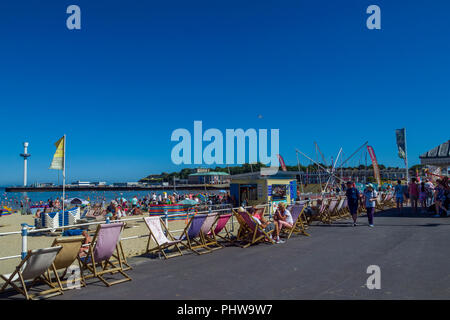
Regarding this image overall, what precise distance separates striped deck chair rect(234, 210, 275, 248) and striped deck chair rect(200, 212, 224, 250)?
694 millimetres

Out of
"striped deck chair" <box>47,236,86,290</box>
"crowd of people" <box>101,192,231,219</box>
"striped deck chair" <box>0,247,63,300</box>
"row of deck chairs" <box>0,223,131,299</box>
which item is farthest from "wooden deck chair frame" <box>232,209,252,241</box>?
"crowd of people" <box>101,192,231,219</box>

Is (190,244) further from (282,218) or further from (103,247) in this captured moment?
(282,218)

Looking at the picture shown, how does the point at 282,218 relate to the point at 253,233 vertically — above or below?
above

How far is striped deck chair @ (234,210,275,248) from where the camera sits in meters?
8.34

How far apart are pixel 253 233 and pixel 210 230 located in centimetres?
112

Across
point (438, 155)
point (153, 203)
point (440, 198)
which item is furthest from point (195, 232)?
point (438, 155)

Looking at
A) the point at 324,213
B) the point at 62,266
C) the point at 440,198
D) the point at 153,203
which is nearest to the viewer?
the point at 62,266

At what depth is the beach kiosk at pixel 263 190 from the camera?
65.5 feet

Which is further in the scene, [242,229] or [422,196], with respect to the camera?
[422,196]

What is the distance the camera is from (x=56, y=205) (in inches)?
1095

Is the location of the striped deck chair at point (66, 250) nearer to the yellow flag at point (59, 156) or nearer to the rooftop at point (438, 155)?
the yellow flag at point (59, 156)

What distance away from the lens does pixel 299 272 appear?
569 centimetres

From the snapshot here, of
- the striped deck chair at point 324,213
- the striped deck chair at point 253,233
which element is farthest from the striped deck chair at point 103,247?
→ the striped deck chair at point 324,213
